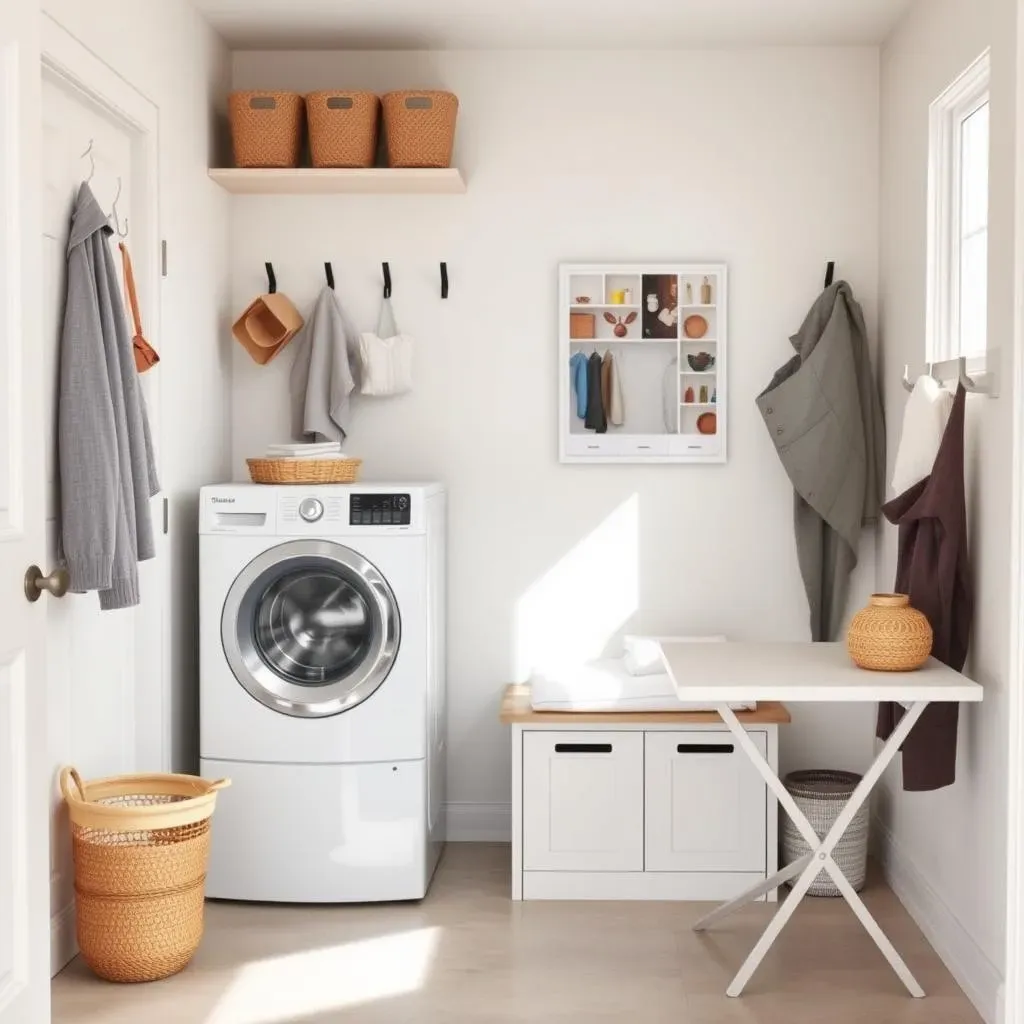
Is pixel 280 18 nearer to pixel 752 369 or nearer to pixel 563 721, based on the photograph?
pixel 752 369

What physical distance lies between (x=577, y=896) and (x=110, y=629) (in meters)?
1.51

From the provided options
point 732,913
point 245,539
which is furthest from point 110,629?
point 732,913

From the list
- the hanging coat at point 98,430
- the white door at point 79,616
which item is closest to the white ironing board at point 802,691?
the hanging coat at point 98,430

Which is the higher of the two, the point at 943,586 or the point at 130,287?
the point at 130,287

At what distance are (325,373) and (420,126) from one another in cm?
81

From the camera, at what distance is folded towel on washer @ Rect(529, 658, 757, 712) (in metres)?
3.62

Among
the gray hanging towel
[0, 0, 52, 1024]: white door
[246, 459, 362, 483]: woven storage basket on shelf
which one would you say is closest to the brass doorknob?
[0, 0, 52, 1024]: white door

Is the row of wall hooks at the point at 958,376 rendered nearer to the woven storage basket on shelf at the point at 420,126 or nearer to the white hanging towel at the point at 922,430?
the white hanging towel at the point at 922,430

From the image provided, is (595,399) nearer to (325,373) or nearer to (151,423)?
(325,373)

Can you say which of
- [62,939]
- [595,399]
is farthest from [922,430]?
[62,939]

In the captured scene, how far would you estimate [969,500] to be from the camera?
9.64 feet

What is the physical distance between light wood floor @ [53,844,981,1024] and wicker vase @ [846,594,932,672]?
2.58 ft

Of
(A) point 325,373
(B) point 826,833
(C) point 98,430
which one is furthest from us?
(A) point 325,373

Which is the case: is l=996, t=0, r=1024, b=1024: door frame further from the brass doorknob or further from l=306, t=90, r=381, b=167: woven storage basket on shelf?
l=306, t=90, r=381, b=167: woven storage basket on shelf
